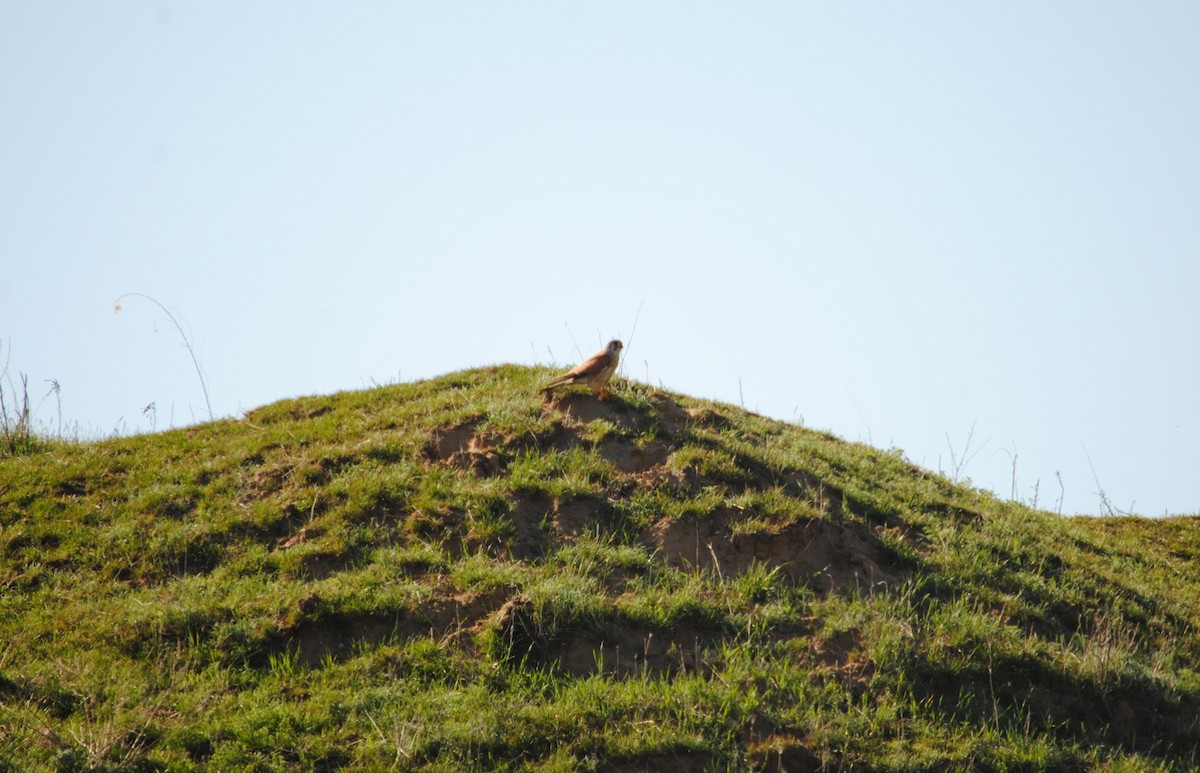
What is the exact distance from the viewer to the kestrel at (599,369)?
35.5 feet

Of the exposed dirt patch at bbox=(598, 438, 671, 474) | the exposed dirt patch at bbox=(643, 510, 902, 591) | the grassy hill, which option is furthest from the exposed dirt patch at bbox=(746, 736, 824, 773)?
the exposed dirt patch at bbox=(598, 438, 671, 474)

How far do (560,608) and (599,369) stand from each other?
3.37m

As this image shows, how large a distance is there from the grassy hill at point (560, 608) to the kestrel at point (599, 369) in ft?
0.97

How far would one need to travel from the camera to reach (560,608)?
8.07 meters

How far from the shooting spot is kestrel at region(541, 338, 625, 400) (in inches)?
426

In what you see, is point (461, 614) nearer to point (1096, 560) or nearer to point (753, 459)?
point (753, 459)

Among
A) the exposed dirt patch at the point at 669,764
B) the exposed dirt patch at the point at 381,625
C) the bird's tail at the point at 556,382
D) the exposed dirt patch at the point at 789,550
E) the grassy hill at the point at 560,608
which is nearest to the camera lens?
the exposed dirt patch at the point at 669,764

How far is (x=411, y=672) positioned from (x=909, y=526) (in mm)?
5026

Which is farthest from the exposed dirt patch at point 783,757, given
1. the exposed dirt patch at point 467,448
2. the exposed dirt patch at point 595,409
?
the exposed dirt patch at point 595,409

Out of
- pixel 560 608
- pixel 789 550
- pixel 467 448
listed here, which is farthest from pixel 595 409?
pixel 560 608

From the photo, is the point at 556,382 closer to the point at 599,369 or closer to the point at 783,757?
the point at 599,369

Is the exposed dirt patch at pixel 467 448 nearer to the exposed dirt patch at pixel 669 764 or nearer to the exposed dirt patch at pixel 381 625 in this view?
the exposed dirt patch at pixel 381 625

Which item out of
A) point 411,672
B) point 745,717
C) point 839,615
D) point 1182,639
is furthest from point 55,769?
point 1182,639

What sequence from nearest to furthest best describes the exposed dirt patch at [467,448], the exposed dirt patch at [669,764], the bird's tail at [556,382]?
1. the exposed dirt patch at [669,764]
2. the exposed dirt patch at [467,448]
3. the bird's tail at [556,382]
